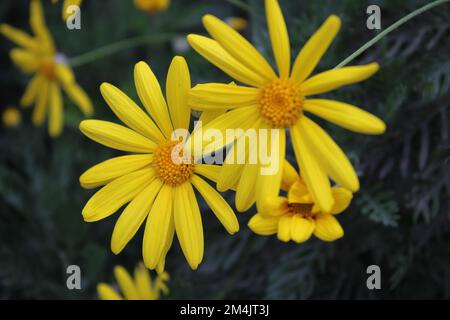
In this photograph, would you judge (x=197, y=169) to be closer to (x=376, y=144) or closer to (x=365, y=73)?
(x=365, y=73)

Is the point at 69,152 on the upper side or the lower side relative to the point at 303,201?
upper

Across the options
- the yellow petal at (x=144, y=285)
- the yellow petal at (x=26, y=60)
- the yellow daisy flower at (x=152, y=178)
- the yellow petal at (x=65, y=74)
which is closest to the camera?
the yellow daisy flower at (x=152, y=178)

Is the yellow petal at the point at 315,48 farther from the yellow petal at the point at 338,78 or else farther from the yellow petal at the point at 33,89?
the yellow petal at the point at 33,89

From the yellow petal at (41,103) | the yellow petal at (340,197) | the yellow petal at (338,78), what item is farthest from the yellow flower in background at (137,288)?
the yellow petal at (41,103)

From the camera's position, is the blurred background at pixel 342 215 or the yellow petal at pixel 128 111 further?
the blurred background at pixel 342 215
